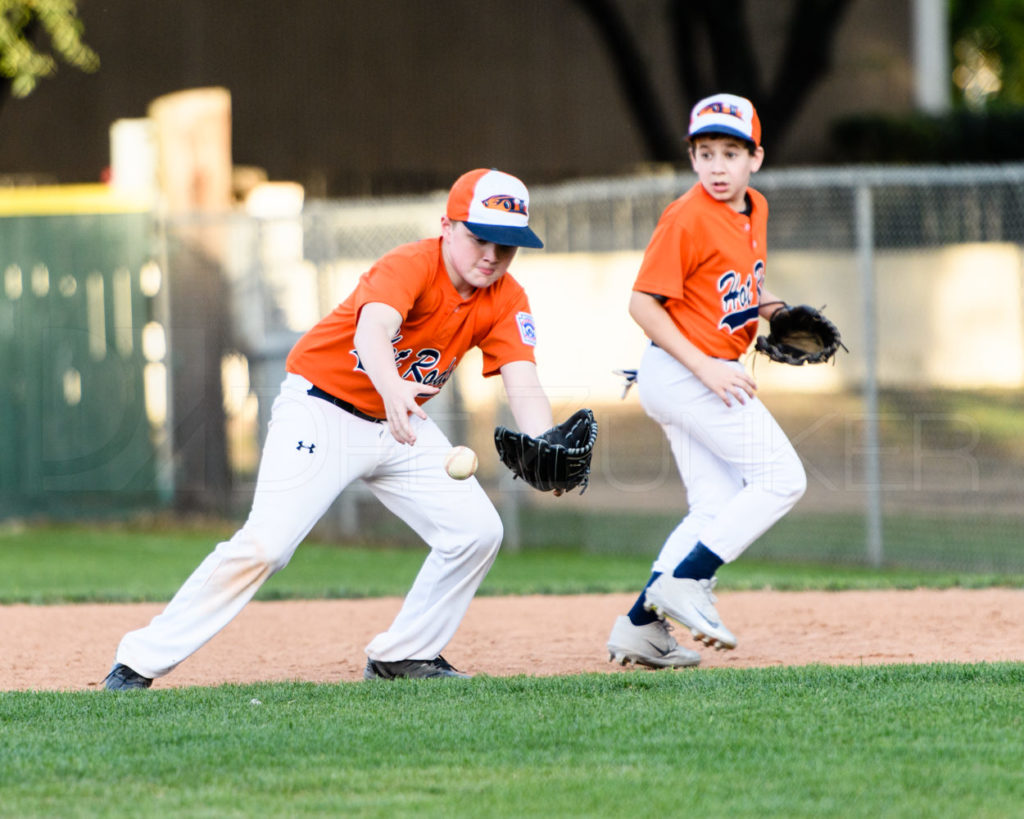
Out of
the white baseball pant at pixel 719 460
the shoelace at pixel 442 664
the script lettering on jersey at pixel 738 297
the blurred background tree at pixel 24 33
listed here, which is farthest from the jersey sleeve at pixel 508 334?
the blurred background tree at pixel 24 33

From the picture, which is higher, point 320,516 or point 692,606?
point 320,516

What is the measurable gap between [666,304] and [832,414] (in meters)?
6.20

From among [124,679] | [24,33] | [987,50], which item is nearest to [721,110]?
[124,679]

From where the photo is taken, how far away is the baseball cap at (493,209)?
470 cm

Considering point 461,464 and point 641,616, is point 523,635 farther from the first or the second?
point 461,464

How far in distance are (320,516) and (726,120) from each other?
1982mm

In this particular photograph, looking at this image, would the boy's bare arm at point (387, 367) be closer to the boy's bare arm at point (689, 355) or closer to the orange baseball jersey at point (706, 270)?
the boy's bare arm at point (689, 355)

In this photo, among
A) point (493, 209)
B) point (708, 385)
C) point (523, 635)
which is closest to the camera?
point (493, 209)

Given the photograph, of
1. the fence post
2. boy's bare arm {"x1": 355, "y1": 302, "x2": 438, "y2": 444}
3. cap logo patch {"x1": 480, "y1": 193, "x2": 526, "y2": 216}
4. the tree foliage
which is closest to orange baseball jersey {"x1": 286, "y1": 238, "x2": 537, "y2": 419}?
boy's bare arm {"x1": 355, "y1": 302, "x2": 438, "y2": 444}

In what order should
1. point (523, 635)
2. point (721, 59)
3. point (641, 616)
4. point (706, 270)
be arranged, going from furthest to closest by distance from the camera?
point (721, 59), point (523, 635), point (641, 616), point (706, 270)

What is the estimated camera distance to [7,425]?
1250 centimetres

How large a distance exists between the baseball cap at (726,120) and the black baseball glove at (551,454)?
1.21 metres

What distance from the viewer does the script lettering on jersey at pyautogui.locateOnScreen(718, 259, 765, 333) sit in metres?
5.34

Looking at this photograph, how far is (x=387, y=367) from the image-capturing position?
15.1 ft
